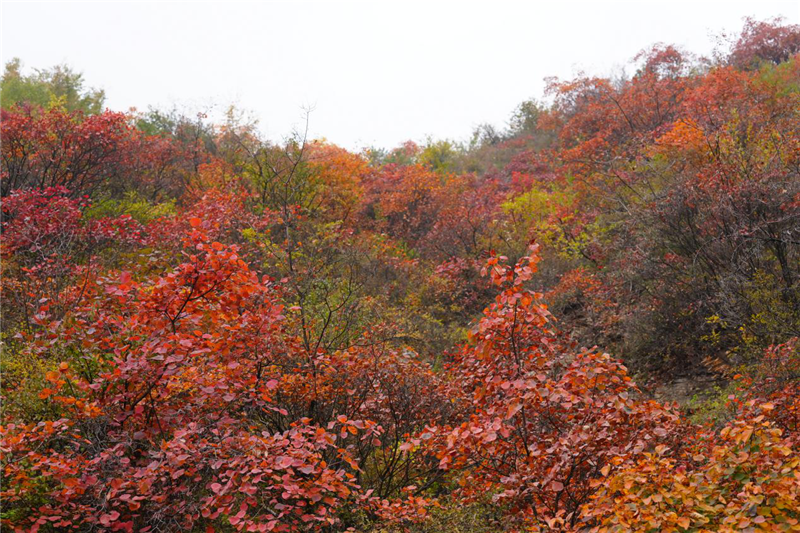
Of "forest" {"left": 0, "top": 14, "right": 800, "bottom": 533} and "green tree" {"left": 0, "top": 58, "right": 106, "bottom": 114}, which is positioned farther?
"green tree" {"left": 0, "top": 58, "right": 106, "bottom": 114}

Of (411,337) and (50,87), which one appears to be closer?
(411,337)

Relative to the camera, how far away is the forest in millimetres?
4242

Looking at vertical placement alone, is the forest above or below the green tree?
below

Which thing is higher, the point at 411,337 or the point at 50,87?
the point at 50,87

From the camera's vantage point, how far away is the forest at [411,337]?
13.9 feet

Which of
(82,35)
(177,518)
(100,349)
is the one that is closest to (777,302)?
(177,518)

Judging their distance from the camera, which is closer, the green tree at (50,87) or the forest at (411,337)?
the forest at (411,337)

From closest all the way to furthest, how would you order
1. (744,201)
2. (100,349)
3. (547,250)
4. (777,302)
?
(100,349)
(777,302)
(744,201)
(547,250)

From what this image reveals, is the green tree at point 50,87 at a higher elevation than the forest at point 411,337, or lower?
higher

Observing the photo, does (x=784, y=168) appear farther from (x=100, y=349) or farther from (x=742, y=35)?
(x=742, y=35)

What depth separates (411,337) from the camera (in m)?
11.1

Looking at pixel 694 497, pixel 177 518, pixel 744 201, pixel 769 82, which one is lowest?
pixel 177 518

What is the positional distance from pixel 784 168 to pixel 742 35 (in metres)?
17.6

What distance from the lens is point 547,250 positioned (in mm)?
14773
